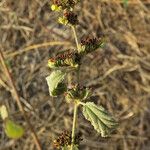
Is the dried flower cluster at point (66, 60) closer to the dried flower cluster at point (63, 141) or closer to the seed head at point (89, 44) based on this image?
the seed head at point (89, 44)

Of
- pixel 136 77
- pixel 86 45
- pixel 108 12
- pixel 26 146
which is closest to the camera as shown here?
pixel 86 45

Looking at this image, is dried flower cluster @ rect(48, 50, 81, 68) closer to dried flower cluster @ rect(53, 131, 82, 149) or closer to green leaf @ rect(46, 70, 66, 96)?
green leaf @ rect(46, 70, 66, 96)

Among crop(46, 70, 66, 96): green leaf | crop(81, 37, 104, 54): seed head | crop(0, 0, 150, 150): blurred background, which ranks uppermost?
crop(81, 37, 104, 54): seed head

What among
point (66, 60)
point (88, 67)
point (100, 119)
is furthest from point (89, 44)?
point (88, 67)

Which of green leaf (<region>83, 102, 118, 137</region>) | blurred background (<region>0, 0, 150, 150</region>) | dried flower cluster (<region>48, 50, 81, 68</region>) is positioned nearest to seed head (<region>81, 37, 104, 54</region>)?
dried flower cluster (<region>48, 50, 81, 68</region>)

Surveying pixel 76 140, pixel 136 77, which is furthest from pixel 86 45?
pixel 136 77

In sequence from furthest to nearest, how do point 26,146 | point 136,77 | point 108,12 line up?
1. point 108,12
2. point 136,77
3. point 26,146

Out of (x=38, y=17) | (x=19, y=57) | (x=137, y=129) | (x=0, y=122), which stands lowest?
(x=137, y=129)

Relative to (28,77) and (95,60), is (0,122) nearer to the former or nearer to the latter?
(28,77)
